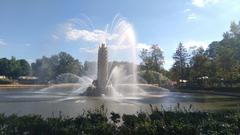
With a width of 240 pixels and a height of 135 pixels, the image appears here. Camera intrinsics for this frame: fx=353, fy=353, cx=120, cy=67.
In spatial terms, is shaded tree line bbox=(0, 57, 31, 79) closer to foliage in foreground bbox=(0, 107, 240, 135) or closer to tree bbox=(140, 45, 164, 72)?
tree bbox=(140, 45, 164, 72)

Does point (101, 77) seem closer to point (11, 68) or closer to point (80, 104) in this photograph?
point (80, 104)

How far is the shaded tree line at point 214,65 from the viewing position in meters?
54.1

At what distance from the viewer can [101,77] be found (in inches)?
1455

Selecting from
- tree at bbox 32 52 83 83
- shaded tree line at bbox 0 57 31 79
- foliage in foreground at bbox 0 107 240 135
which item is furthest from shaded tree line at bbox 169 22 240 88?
shaded tree line at bbox 0 57 31 79

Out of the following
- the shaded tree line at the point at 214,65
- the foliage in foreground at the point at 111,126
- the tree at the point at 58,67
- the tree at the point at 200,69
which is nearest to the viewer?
the foliage in foreground at the point at 111,126

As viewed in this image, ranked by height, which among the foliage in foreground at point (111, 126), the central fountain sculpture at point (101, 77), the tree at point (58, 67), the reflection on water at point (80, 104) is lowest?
the reflection on water at point (80, 104)

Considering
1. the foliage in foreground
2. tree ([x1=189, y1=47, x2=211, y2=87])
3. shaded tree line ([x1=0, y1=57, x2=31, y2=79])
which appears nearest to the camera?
the foliage in foreground

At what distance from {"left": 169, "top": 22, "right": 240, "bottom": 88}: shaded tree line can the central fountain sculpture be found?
24.1m

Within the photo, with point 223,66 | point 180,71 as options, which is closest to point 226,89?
point 223,66

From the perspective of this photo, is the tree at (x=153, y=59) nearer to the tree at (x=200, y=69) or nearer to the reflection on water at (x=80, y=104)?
the tree at (x=200, y=69)

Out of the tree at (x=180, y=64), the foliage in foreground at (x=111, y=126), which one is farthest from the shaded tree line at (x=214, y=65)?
the foliage in foreground at (x=111, y=126)

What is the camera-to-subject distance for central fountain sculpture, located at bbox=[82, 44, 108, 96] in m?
36.0

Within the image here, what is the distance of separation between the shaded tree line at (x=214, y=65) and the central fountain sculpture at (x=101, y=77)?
24.1 m

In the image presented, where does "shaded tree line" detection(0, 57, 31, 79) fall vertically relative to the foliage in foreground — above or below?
above
